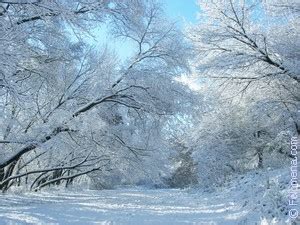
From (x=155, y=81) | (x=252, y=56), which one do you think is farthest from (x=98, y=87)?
(x=252, y=56)

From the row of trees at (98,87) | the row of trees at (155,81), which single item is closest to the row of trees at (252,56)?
the row of trees at (155,81)

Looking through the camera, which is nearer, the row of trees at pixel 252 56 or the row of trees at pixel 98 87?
the row of trees at pixel 98 87

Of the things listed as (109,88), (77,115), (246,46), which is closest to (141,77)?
(109,88)

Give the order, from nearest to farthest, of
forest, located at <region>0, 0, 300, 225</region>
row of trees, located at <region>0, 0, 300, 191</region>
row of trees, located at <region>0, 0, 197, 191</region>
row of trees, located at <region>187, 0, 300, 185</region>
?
1. row of trees, located at <region>0, 0, 197, 191</region>
2. forest, located at <region>0, 0, 300, 225</region>
3. row of trees, located at <region>0, 0, 300, 191</region>
4. row of trees, located at <region>187, 0, 300, 185</region>

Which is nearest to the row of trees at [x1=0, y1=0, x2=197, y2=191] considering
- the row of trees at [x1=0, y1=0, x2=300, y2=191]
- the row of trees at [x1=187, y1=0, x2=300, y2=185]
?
the row of trees at [x1=0, y1=0, x2=300, y2=191]

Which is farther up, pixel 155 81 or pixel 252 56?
pixel 252 56

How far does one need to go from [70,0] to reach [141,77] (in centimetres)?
602

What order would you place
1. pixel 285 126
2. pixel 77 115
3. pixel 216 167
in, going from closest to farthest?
pixel 77 115, pixel 285 126, pixel 216 167

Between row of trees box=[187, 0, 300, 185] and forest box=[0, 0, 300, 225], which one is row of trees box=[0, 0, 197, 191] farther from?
row of trees box=[187, 0, 300, 185]

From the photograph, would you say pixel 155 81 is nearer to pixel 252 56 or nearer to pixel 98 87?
pixel 98 87

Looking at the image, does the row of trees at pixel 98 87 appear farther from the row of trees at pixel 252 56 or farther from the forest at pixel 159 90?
the row of trees at pixel 252 56

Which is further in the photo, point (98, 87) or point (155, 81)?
point (98, 87)

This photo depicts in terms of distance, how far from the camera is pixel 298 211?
7.66 m

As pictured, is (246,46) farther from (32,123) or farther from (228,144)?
(228,144)
